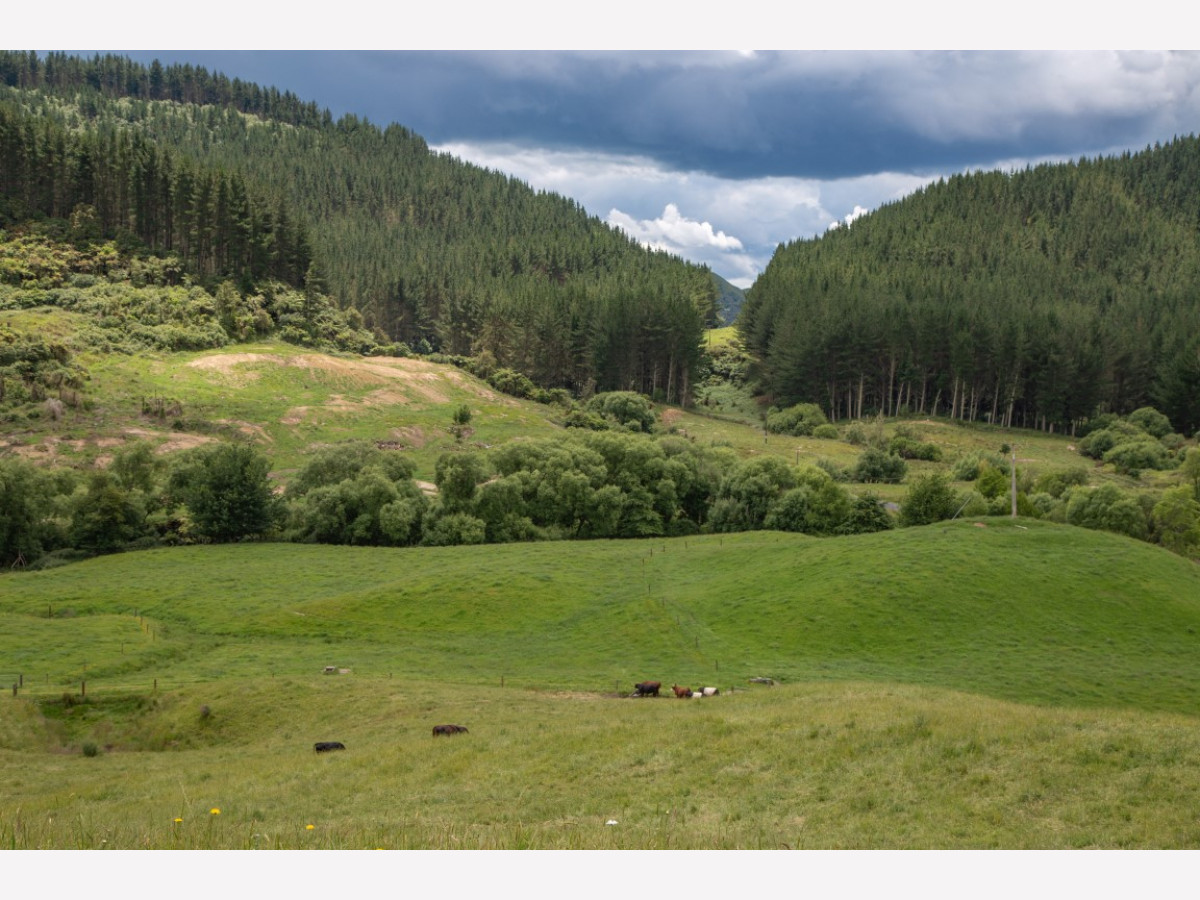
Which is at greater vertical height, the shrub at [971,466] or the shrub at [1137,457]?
the shrub at [1137,457]

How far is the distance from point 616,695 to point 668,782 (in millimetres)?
19633

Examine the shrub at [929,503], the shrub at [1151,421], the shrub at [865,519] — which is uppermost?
the shrub at [1151,421]

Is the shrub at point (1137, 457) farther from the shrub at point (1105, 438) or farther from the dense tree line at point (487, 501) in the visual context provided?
the dense tree line at point (487, 501)

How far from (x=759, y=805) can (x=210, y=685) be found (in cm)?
3294

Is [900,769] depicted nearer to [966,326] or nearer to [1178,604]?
[1178,604]

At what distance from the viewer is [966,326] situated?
170250mm

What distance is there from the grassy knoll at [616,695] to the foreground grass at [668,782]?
0.42 feet

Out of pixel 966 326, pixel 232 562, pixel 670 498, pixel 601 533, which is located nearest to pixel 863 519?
pixel 670 498

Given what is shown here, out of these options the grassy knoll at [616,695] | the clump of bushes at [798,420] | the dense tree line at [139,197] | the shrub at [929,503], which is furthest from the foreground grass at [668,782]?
the dense tree line at [139,197]

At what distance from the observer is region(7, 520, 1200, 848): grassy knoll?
18141 millimetres

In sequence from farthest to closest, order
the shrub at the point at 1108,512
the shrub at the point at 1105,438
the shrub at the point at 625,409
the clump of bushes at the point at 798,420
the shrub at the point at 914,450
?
1. the clump of bushes at the point at 798,420
2. the shrub at the point at 625,409
3. the shrub at the point at 1105,438
4. the shrub at the point at 914,450
5. the shrub at the point at 1108,512

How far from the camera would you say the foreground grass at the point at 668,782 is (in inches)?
624

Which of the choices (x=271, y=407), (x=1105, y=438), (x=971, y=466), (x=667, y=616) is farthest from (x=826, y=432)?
(x=667, y=616)

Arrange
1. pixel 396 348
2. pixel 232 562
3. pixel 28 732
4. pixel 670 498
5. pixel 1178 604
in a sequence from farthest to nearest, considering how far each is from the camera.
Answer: pixel 396 348 < pixel 670 498 < pixel 232 562 < pixel 1178 604 < pixel 28 732
